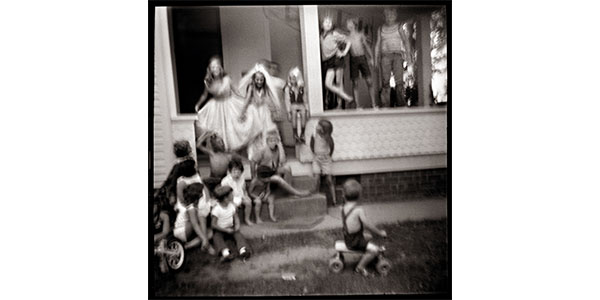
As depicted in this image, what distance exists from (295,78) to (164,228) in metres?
1.27

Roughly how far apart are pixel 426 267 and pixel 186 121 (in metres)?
1.79

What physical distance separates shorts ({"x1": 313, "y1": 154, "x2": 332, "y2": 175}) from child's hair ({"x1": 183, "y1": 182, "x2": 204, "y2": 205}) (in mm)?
737

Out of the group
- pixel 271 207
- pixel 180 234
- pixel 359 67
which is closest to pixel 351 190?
pixel 271 207

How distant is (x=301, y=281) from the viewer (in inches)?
116

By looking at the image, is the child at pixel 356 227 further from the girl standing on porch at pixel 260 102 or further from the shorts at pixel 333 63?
the shorts at pixel 333 63

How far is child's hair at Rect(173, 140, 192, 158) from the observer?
2.91m

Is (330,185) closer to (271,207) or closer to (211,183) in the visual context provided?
(271,207)

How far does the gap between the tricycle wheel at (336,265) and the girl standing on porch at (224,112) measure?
933mm

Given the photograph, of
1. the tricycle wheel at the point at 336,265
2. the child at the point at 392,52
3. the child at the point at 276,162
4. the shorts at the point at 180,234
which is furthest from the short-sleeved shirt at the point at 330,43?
the shorts at the point at 180,234

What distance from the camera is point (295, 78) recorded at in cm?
292

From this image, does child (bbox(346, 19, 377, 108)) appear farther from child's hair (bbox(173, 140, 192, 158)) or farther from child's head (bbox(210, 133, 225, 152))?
child's hair (bbox(173, 140, 192, 158))

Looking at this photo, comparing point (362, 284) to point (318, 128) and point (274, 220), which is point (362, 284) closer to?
point (274, 220)

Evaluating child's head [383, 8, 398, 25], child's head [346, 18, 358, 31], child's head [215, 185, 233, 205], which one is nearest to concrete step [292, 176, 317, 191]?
child's head [215, 185, 233, 205]
